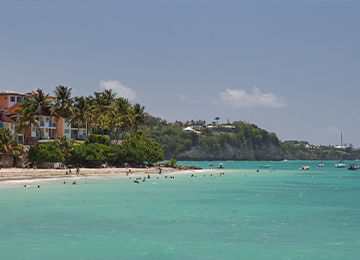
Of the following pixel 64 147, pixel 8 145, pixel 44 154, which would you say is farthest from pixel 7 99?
pixel 44 154

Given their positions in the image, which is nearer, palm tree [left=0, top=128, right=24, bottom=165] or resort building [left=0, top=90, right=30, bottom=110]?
palm tree [left=0, top=128, right=24, bottom=165]

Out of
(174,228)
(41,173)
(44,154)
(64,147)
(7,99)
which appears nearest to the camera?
(174,228)

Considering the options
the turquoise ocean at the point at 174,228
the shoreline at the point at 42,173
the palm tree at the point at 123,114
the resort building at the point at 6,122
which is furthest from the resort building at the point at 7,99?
the turquoise ocean at the point at 174,228

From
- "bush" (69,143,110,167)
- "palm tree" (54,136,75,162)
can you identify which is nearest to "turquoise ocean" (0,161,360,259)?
"palm tree" (54,136,75,162)

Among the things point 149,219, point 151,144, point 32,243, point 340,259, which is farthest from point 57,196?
point 151,144

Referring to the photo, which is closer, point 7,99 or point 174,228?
point 174,228

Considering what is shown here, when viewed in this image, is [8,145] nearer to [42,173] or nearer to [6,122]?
[42,173]

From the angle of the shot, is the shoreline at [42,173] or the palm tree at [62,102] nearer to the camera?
the shoreline at [42,173]

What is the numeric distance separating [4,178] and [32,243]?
4981 cm

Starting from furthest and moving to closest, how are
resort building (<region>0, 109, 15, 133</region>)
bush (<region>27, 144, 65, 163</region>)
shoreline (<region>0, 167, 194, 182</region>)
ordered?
resort building (<region>0, 109, 15, 133</region>) < bush (<region>27, 144, 65, 163</region>) < shoreline (<region>0, 167, 194, 182</region>)

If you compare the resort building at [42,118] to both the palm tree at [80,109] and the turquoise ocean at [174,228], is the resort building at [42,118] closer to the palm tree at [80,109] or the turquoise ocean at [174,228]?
the palm tree at [80,109]

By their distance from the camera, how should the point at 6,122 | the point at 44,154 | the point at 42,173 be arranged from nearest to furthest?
the point at 42,173 < the point at 44,154 < the point at 6,122

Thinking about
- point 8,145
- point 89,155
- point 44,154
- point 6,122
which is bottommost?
point 89,155

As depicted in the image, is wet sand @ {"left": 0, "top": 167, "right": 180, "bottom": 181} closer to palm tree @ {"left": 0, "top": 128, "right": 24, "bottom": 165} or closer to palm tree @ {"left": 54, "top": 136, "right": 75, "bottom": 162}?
palm tree @ {"left": 0, "top": 128, "right": 24, "bottom": 165}
